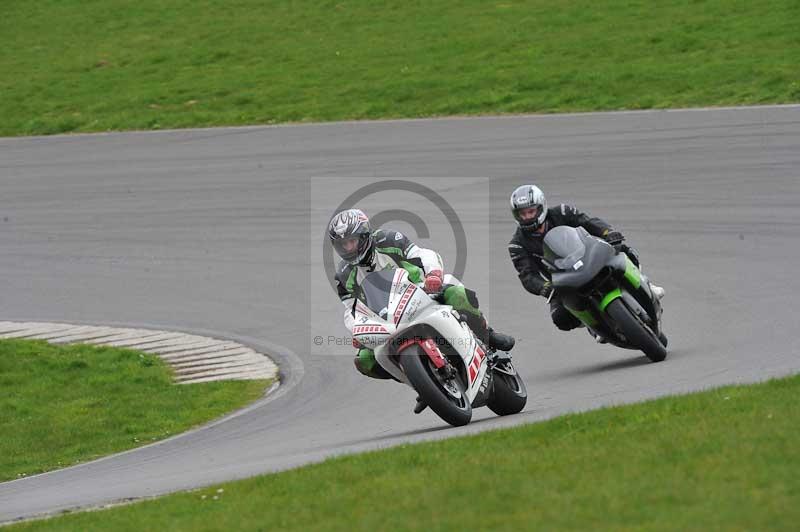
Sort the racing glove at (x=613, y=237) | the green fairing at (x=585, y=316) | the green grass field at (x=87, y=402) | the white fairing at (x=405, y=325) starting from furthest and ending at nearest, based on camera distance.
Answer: the green grass field at (x=87, y=402)
the green fairing at (x=585, y=316)
the racing glove at (x=613, y=237)
the white fairing at (x=405, y=325)

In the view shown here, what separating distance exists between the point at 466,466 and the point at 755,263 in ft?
29.1

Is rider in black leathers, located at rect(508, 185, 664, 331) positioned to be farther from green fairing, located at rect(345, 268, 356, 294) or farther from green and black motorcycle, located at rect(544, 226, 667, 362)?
green fairing, located at rect(345, 268, 356, 294)

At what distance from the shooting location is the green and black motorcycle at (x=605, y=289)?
457 inches

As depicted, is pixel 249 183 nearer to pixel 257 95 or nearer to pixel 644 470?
pixel 257 95

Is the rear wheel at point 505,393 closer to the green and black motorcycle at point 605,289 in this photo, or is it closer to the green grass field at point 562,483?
the green and black motorcycle at point 605,289

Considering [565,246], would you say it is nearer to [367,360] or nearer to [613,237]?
[613,237]

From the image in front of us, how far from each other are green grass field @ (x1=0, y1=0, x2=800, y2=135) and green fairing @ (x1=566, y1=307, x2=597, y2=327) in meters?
13.8

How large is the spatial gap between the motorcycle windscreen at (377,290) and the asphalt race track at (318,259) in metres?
0.98

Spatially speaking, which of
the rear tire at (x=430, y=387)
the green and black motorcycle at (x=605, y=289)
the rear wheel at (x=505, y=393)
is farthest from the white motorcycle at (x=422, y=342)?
the green and black motorcycle at (x=605, y=289)

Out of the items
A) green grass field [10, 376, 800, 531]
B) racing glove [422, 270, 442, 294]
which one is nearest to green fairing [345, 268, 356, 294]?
racing glove [422, 270, 442, 294]

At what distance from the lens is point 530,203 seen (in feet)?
39.3

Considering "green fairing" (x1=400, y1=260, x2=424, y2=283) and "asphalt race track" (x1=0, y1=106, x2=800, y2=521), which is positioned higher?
"green fairing" (x1=400, y1=260, x2=424, y2=283)

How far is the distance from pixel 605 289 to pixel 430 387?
8.91 ft

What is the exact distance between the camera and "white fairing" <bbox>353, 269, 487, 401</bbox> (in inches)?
385
